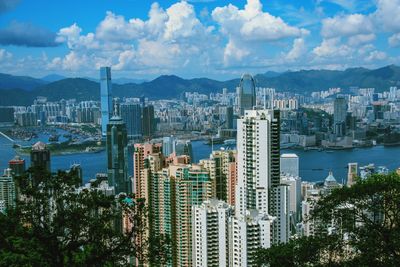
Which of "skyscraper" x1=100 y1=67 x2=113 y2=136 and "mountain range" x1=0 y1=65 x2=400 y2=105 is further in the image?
"skyscraper" x1=100 y1=67 x2=113 y2=136

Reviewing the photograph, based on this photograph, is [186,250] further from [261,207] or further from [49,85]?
[49,85]

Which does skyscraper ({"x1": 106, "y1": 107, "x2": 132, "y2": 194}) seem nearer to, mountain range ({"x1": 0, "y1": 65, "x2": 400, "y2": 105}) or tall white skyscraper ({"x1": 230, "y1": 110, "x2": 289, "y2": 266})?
mountain range ({"x1": 0, "y1": 65, "x2": 400, "y2": 105})

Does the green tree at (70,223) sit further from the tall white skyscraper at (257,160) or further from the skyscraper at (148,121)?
the skyscraper at (148,121)

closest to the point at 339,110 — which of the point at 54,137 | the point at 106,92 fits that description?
the point at 106,92

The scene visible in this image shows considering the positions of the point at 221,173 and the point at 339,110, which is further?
the point at 339,110

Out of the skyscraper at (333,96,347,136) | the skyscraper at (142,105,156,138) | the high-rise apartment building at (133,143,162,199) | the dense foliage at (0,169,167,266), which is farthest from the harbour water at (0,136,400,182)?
the dense foliage at (0,169,167,266)

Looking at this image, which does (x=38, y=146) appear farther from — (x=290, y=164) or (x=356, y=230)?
(x=356, y=230)
